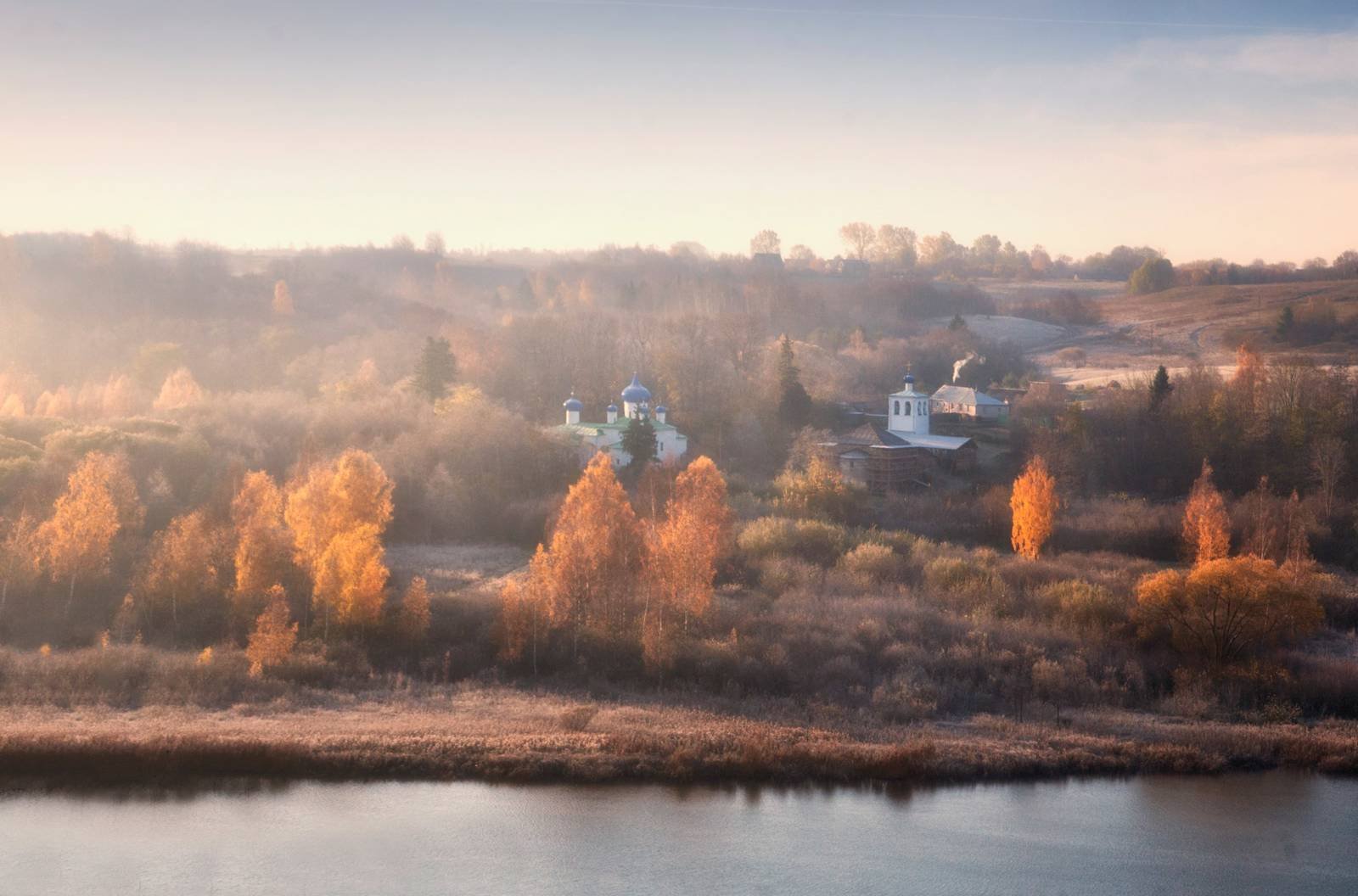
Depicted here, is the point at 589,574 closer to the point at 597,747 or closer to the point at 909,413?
the point at 597,747

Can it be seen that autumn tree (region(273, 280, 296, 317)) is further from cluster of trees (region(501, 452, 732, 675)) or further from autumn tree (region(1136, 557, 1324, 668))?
autumn tree (region(1136, 557, 1324, 668))

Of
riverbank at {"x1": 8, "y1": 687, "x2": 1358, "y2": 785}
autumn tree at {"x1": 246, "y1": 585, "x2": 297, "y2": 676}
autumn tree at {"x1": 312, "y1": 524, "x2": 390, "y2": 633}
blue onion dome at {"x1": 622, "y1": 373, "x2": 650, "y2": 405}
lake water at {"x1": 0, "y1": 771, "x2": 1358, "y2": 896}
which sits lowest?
lake water at {"x1": 0, "y1": 771, "x2": 1358, "y2": 896}

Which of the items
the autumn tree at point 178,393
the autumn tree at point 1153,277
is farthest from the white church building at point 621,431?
the autumn tree at point 1153,277

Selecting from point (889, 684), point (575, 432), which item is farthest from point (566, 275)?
point (889, 684)

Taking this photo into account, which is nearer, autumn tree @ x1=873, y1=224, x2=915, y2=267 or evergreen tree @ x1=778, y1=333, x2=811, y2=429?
evergreen tree @ x1=778, y1=333, x2=811, y2=429

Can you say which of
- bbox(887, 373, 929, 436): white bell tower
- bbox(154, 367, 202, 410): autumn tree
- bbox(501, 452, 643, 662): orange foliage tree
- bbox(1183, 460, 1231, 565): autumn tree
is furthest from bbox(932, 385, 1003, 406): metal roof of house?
bbox(154, 367, 202, 410): autumn tree

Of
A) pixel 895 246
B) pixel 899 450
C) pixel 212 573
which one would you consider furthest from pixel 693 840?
pixel 895 246
